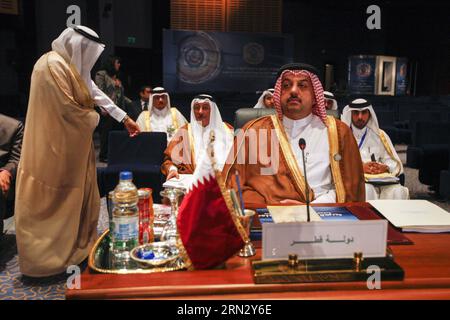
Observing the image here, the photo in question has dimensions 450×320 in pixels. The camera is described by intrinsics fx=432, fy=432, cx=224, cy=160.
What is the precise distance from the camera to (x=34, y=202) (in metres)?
2.70

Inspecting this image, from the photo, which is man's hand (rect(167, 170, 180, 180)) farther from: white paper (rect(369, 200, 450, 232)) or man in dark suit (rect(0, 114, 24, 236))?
white paper (rect(369, 200, 450, 232))

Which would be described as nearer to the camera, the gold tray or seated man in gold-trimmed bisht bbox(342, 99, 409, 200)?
the gold tray

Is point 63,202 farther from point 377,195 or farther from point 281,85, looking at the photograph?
point 377,195

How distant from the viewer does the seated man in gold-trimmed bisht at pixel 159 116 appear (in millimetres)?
6012

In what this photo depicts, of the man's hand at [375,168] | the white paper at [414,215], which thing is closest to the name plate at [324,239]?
the white paper at [414,215]

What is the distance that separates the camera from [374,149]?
4027 mm

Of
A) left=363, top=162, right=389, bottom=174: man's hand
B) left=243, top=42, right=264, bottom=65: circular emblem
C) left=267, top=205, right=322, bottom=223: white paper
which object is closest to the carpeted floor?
left=267, top=205, right=322, bottom=223: white paper

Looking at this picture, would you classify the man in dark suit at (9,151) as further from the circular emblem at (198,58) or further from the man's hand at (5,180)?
the circular emblem at (198,58)

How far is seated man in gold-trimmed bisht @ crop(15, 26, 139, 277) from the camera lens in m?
2.65

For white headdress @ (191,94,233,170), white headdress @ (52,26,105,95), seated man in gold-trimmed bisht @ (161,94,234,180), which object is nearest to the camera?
white headdress @ (52,26,105,95)

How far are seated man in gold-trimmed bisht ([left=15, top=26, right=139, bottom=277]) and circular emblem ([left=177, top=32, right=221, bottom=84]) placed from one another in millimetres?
6908

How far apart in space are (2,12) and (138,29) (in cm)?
321
